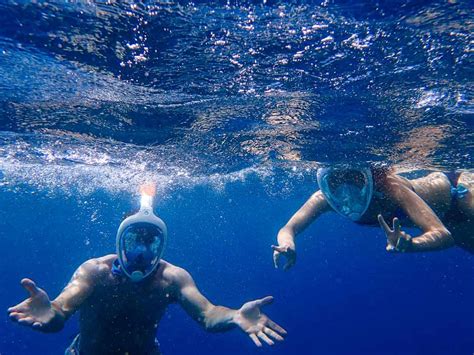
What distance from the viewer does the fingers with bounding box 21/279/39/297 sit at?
14.7ft

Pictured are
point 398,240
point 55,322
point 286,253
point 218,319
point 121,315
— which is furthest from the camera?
point 121,315

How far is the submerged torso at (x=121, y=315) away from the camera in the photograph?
6.29 m

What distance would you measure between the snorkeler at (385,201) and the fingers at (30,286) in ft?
11.6

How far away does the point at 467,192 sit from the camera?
7211 mm

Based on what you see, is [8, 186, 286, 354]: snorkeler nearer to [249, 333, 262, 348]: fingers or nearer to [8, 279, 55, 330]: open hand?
[8, 279, 55, 330]: open hand

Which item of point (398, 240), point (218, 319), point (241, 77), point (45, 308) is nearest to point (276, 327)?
point (218, 319)

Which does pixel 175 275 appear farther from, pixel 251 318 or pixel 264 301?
pixel 264 301

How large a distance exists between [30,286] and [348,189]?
564 cm

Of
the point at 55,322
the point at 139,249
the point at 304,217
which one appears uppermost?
the point at 139,249

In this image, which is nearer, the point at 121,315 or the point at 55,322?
the point at 55,322

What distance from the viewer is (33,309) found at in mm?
4637

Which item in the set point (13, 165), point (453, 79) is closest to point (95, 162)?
point (13, 165)

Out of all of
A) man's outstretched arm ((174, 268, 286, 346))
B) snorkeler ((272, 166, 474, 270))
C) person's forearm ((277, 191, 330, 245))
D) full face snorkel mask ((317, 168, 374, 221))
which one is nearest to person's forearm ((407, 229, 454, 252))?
snorkeler ((272, 166, 474, 270))

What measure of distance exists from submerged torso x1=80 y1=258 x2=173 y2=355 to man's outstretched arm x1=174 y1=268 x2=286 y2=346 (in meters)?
0.39
